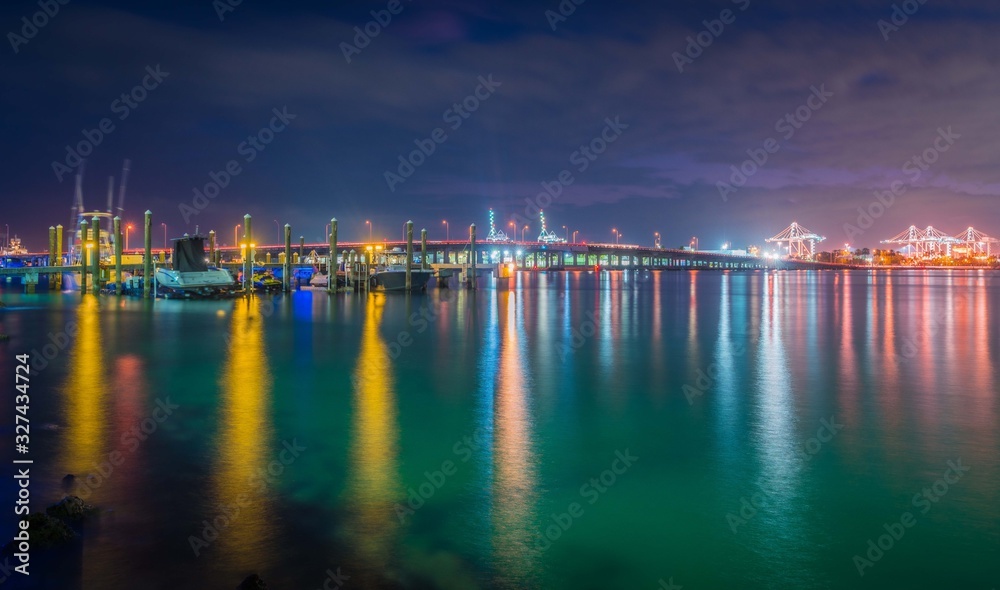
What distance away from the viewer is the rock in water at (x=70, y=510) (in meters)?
7.06

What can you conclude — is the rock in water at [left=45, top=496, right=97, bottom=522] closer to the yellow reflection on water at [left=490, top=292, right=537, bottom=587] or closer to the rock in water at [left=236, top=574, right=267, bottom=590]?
the rock in water at [left=236, top=574, right=267, bottom=590]

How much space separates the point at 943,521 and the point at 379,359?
14.0 meters

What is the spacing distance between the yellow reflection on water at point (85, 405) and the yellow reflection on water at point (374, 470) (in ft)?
10.6

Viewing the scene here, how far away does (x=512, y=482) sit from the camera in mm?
8500

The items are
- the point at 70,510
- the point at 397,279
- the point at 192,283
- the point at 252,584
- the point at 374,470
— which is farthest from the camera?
the point at 397,279

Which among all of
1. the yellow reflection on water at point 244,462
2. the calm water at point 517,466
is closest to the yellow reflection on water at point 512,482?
the calm water at point 517,466

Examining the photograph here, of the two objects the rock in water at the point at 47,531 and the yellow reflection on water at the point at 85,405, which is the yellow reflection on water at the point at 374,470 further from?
the yellow reflection on water at the point at 85,405

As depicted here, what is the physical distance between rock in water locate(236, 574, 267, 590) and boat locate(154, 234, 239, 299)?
151 ft

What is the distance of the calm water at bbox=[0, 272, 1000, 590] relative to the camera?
6328 millimetres

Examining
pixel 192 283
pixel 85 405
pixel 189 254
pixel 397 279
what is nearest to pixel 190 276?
pixel 192 283

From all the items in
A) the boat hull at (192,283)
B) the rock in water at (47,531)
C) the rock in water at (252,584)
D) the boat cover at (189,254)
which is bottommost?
the rock in water at (252,584)

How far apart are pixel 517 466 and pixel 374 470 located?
5.65 feet

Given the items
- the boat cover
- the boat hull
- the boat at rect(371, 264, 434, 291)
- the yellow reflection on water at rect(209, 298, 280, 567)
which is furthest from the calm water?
the boat at rect(371, 264, 434, 291)

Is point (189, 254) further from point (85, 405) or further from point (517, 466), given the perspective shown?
point (517, 466)
